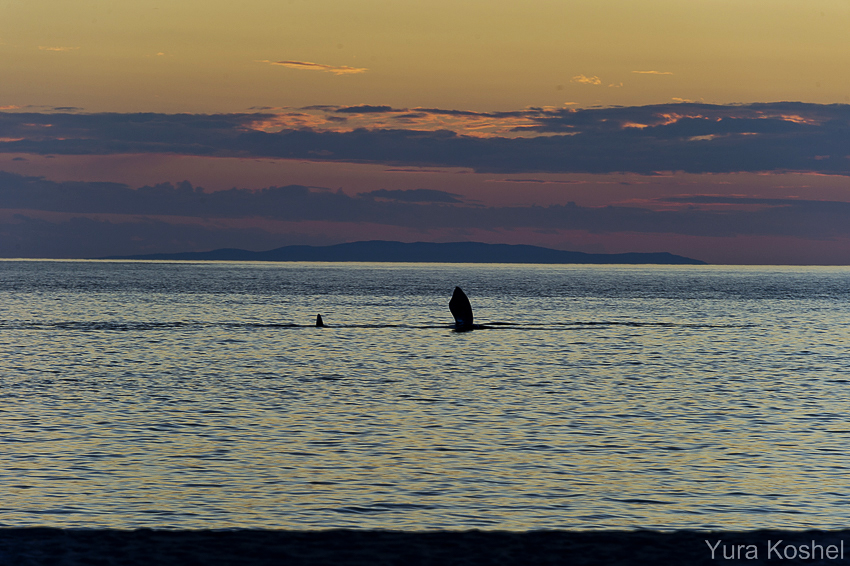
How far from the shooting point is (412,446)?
2102 centimetres

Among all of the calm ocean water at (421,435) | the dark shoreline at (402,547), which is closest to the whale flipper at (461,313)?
the calm ocean water at (421,435)

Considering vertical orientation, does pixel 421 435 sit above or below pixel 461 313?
above

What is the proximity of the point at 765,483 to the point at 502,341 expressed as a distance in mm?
38138

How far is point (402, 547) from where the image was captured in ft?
39.9

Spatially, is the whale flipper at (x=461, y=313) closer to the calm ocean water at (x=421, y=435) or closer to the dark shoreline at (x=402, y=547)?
the calm ocean water at (x=421, y=435)

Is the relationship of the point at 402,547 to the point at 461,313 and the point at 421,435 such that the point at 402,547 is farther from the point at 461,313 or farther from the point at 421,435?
the point at 461,313

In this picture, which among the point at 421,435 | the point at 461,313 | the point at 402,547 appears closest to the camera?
the point at 402,547

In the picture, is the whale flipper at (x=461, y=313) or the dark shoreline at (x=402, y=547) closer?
the dark shoreline at (x=402, y=547)

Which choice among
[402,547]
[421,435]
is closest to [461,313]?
[421,435]

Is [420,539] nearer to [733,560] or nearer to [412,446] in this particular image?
[733,560]

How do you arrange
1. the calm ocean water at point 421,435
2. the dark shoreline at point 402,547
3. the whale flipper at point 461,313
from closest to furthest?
the dark shoreline at point 402,547 → the calm ocean water at point 421,435 → the whale flipper at point 461,313

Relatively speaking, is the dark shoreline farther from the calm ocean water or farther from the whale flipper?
the whale flipper

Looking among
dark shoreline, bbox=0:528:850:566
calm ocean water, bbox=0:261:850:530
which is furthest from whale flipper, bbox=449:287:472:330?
dark shoreline, bbox=0:528:850:566

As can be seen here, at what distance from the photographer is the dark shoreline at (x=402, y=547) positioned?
37.8ft
